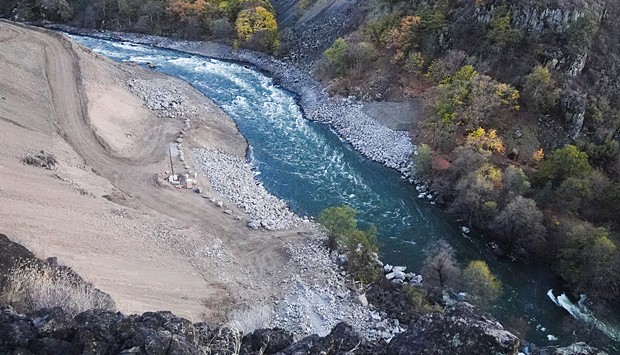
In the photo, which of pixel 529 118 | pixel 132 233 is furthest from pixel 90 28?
pixel 529 118

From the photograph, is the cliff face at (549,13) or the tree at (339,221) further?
the cliff face at (549,13)

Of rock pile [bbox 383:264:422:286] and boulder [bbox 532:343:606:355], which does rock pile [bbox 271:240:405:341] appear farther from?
boulder [bbox 532:343:606:355]

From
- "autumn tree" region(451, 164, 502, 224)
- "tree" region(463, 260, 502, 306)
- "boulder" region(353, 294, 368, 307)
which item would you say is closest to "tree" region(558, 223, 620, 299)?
"autumn tree" region(451, 164, 502, 224)

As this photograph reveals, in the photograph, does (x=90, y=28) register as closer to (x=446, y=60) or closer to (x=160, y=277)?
(x=446, y=60)

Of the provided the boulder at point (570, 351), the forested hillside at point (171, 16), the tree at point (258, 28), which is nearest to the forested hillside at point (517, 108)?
the tree at point (258, 28)

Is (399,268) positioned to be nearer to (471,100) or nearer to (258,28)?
(471,100)

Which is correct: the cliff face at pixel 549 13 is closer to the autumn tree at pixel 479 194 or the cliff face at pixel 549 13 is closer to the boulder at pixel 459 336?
the autumn tree at pixel 479 194

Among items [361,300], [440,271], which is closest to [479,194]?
[440,271]
